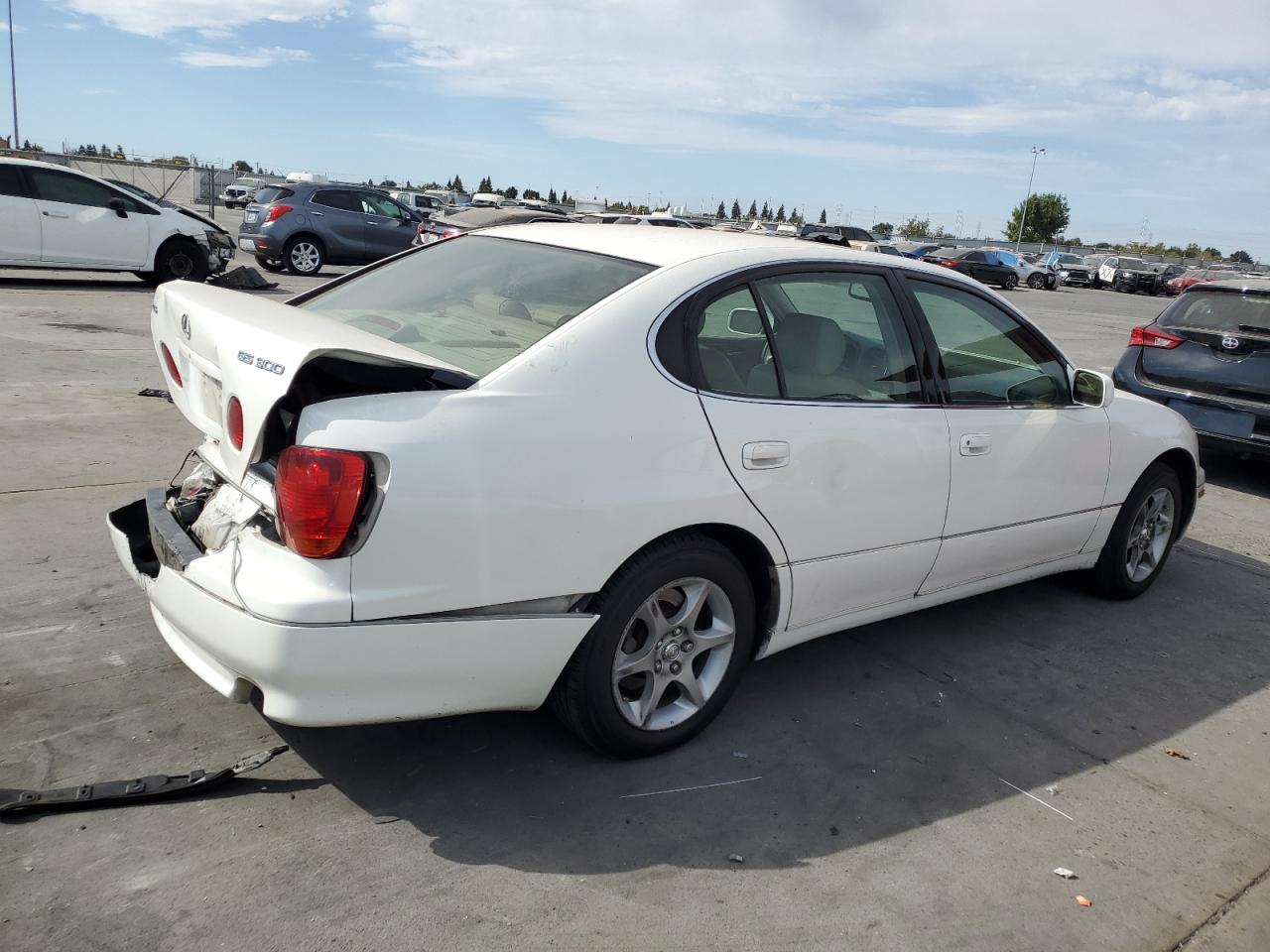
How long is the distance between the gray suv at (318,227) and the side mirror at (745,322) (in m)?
16.2

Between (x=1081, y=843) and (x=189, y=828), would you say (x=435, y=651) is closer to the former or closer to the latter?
(x=189, y=828)

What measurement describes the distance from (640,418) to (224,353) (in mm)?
1151

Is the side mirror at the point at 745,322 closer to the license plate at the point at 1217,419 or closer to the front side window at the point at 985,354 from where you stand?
the front side window at the point at 985,354

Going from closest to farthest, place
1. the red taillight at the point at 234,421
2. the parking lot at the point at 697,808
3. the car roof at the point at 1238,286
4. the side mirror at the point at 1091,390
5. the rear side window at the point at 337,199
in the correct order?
1. the parking lot at the point at 697,808
2. the red taillight at the point at 234,421
3. the side mirror at the point at 1091,390
4. the car roof at the point at 1238,286
5. the rear side window at the point at 337,199

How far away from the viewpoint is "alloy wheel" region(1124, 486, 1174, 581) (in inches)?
197

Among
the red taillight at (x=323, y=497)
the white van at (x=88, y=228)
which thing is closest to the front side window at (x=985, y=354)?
the red taillight at (x=323, y=497)

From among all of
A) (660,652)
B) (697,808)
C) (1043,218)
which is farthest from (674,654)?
(1043,218)

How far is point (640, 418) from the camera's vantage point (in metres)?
2.95

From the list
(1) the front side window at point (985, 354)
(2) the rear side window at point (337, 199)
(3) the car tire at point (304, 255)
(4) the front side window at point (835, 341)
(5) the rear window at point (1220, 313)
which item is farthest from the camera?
(2) the rear side window at point (337, 199)

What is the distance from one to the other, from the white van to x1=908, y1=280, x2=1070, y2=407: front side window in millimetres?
12335

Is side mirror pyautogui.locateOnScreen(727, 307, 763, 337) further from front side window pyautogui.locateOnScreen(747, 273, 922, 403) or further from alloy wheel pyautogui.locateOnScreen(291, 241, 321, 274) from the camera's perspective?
alloy wheel pyautogui.locateOnScreen(291, 241, 321, 274)

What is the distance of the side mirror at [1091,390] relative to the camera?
14.5 ft

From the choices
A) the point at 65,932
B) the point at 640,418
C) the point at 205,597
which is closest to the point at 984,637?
the point at 640,418

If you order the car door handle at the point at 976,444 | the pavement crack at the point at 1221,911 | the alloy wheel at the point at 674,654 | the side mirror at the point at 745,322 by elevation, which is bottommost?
the pavement crack at the point at 1221,911
